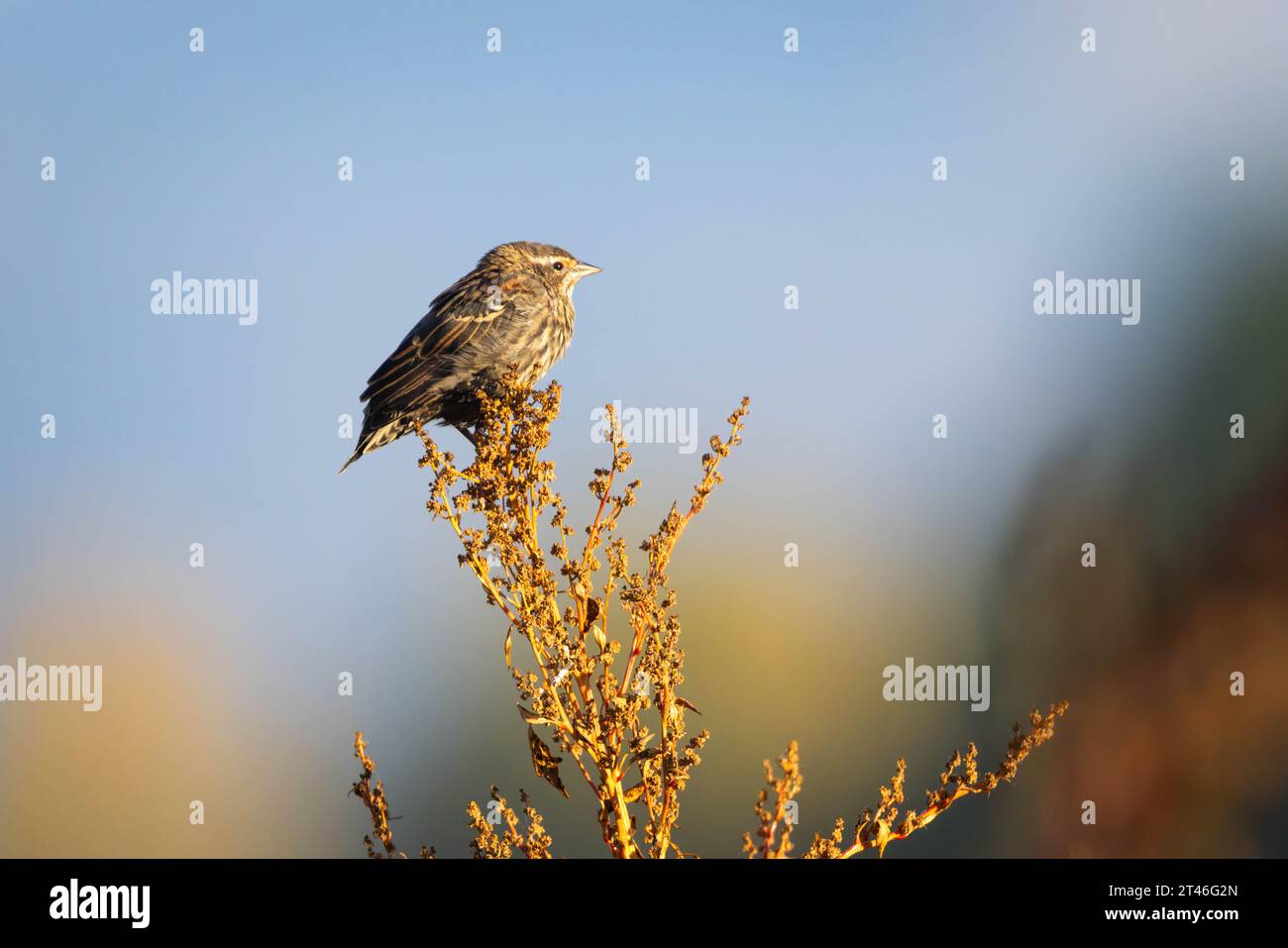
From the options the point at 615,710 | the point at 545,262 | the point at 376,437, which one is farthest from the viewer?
the point at 545,262

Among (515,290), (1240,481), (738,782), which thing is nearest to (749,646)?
(738,782)

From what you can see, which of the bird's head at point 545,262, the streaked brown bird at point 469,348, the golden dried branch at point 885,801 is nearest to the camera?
the golden dried branch at point 885,801

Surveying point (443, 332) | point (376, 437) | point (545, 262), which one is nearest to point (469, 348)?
point (443, 332)

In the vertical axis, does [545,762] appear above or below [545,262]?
below

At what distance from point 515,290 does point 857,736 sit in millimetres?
17135

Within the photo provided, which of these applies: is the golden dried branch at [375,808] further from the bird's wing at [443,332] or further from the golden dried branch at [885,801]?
the bird's wing at [443,332]

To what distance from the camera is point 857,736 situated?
22750 millimetres

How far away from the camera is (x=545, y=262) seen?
7941 millimetres

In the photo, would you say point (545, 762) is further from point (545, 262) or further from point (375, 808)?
point (545, 262)

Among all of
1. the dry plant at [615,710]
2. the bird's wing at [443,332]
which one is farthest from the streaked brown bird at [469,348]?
the dry plant at [615,710]

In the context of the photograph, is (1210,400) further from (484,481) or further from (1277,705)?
(484,481)

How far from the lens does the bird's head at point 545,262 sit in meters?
7.84

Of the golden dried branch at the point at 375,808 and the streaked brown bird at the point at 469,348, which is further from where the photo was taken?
the streaked brown bird at the point at 469,348

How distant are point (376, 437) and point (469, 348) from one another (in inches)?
29.3
